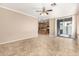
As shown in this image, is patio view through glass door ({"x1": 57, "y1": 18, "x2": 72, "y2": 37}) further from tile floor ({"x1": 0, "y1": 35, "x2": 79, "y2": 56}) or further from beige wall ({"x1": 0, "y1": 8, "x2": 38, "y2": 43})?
beige wall ({"x1": 0, "y1": 8, "x2": 38, "y2": 43})

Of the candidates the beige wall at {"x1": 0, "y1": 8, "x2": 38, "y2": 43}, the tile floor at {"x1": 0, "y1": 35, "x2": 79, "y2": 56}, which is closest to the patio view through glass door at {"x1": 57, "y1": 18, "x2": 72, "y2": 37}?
the tile floor at {"x1": 0, "y1": 35, "x2": 79, "y2": 56}

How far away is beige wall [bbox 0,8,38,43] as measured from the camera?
487 centimetres

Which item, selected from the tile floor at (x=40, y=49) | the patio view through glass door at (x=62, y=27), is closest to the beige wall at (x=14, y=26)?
the tile floor at (x=40, y=49)

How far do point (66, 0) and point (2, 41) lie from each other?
4273 millimetres

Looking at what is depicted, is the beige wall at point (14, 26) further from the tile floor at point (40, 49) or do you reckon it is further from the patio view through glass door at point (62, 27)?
the patio view through glass door at point (62, 27)

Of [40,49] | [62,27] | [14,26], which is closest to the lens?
[40,49]

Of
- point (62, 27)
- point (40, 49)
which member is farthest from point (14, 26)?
point (62, 27)

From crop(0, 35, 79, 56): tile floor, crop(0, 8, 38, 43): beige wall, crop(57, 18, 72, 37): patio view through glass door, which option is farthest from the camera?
crop(0, 8, 38, 43): beige wall

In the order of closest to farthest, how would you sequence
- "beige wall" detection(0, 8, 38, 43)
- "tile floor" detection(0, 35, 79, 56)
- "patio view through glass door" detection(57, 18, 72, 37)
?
"tile floor" detection(0, 35, 79, 56) < "patio view through glass door" detection(57, 18, 72, 37) < "beige wall" detection(0, 8, 38, 43)

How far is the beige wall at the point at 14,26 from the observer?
4.87 metres

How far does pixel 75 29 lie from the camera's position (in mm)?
6168

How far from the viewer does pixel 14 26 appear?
5.66 m

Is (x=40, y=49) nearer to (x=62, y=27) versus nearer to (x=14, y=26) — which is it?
(x=62, y=27)

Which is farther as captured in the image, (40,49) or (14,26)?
(14,26)
